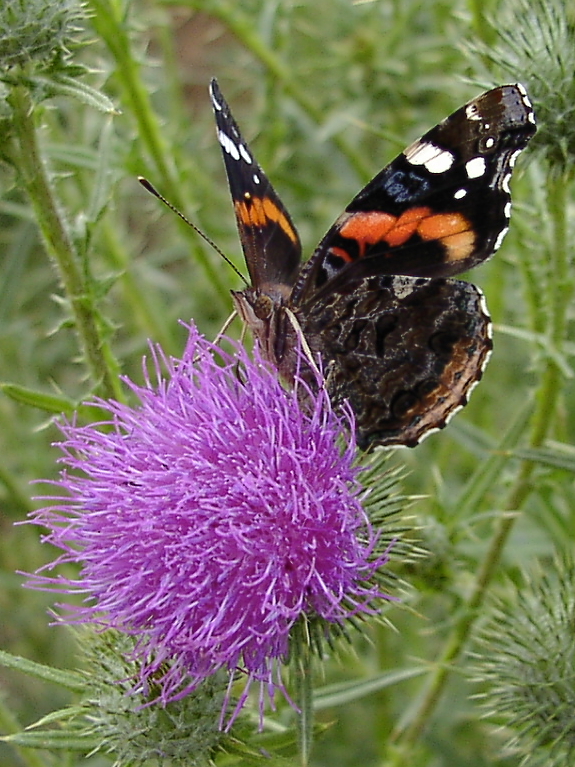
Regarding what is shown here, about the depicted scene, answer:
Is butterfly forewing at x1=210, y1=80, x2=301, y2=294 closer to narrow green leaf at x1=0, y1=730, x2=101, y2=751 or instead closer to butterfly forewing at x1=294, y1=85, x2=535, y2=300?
butterfly forewing at x1=294, y1=85, x2=535, y2=300

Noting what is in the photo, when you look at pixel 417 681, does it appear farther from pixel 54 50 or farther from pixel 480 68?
pixel 54 50

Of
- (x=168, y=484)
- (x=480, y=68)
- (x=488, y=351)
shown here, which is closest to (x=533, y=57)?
(x=480, y=68)

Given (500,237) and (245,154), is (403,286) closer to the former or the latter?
(500,237)

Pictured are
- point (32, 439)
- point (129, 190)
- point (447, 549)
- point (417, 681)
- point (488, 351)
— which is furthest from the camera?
point (129, 190)

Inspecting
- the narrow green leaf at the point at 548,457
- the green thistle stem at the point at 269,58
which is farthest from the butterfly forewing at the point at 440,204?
the green thistle stem at the point at 269,58

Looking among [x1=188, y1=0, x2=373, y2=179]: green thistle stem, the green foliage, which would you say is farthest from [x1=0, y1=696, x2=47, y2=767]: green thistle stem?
[x1=188, y1=0, x2=373, y2=179]: green thistle stem

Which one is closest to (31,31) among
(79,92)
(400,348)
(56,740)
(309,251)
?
(79,92)
